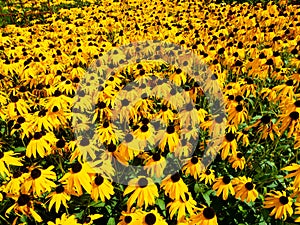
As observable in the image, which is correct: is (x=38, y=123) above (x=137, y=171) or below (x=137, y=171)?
above

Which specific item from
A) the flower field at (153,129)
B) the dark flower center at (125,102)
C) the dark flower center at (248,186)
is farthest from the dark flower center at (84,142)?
the dark flower center at (248,186)

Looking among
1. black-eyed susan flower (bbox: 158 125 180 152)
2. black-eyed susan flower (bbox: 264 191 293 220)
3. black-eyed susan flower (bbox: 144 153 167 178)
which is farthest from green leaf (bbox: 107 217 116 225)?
black-eyed susan flower (bbox: 264 191 293 220)

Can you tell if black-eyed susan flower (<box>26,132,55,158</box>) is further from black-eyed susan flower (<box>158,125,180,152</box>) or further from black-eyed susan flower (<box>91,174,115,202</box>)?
black-eyed susan flower (<box>158,125,180,152</box>)

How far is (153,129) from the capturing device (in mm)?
3812

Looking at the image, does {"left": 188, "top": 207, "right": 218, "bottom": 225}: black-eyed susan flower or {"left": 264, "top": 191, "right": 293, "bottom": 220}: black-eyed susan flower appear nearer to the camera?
{"left": 188, "top": 207, "right": 218, "bottom": 225}: black-eyed susan flower

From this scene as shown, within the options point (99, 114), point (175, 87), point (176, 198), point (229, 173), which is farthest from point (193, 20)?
point (176, 198)

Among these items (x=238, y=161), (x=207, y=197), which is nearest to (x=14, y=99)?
(x=207, y=197)

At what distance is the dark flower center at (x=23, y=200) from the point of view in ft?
9.29

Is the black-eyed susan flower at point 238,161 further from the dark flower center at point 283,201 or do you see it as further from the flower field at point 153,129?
the dark flower center at point 283,201

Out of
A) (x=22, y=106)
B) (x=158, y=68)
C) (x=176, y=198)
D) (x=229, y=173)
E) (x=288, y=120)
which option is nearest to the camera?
(x=176, y=198)

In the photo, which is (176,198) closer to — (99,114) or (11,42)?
(99,114)

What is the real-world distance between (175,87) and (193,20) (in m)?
4.52

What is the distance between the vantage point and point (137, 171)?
3674mm

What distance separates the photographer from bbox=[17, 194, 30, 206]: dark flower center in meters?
2.83
